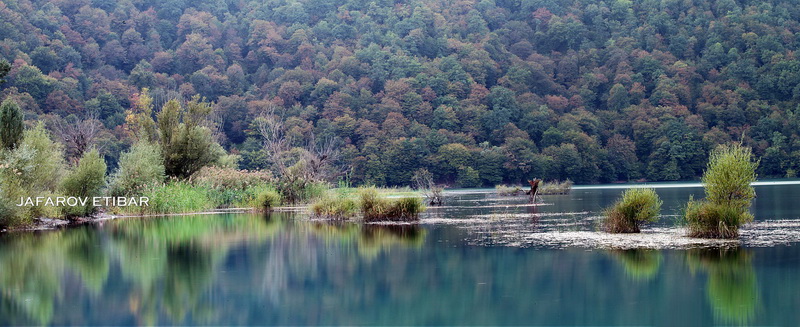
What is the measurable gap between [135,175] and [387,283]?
2267cm

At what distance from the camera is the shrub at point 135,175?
32781 millimetres

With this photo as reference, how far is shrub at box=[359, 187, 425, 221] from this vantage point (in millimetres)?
25703

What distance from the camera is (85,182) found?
28.5 metres

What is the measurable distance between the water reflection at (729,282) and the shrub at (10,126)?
22.0m

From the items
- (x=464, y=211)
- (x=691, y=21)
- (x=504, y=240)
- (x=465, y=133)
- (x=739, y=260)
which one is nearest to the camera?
(x=739, y=260)

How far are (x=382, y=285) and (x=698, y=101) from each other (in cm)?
7655

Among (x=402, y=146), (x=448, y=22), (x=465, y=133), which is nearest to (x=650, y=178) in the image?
(x=465, y=133)

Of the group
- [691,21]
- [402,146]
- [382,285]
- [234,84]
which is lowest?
[382,285]

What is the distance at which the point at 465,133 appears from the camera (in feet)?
262

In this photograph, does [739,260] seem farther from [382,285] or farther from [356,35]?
[356,35]

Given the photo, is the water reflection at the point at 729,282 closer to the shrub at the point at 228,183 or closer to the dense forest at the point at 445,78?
the shrub at the point at 228,183

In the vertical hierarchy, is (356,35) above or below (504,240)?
above

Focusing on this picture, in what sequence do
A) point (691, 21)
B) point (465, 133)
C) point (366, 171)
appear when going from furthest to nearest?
point (691, 21) < point (465, 133) < point (366, 171)

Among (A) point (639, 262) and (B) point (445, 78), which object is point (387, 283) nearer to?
(A) point (639, 262)
